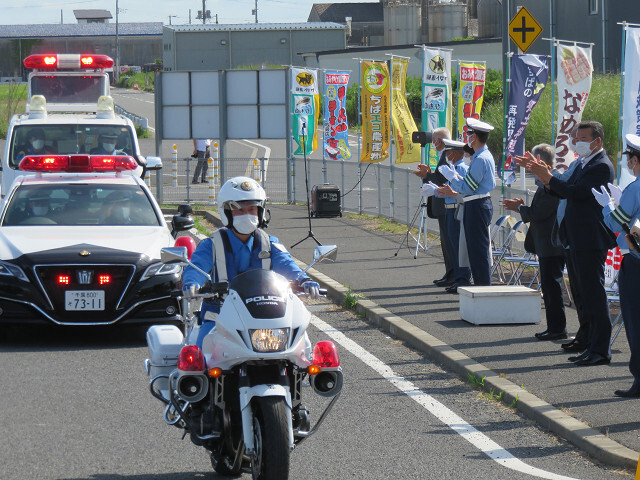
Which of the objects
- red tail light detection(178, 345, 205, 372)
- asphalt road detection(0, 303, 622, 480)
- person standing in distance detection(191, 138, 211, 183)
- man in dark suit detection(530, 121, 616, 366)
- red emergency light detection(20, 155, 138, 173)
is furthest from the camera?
person standing in distance detection(191, 138, 211, 183)

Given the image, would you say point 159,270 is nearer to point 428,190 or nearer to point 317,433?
point 317,433

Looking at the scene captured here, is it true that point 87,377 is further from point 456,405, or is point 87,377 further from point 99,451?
point 456,405

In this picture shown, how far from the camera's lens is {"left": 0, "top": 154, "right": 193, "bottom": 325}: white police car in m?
10.1

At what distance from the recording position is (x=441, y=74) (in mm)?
20875

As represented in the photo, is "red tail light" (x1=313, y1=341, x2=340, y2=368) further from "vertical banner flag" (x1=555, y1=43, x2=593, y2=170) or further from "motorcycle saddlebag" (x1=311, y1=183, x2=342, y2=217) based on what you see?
"motorcycle saddlebag" (x1=311, y1=183, x2=342, y2=217)

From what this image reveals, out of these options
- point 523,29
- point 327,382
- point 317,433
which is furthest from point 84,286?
point 523,29

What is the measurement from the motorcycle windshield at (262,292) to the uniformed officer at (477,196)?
6.60 meters

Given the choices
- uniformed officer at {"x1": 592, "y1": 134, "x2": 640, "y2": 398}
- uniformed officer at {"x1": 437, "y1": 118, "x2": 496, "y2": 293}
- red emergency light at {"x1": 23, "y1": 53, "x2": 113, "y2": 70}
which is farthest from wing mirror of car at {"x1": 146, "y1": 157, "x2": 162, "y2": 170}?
uniformed officer at {"x1": 592, "y1": 134, "x2": 640, "y2": 398}

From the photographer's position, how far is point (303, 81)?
2672cm

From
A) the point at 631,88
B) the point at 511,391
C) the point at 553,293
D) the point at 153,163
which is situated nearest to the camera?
the point at 511,391

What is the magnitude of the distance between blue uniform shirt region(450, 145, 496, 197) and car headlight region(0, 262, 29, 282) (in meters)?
4.70

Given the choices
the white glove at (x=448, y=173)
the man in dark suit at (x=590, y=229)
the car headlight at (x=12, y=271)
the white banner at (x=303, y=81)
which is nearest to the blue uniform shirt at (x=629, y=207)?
the man in dark suit at (x=590, y=229)

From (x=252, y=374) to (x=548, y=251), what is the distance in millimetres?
5307

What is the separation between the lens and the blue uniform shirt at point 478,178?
11.8 m
